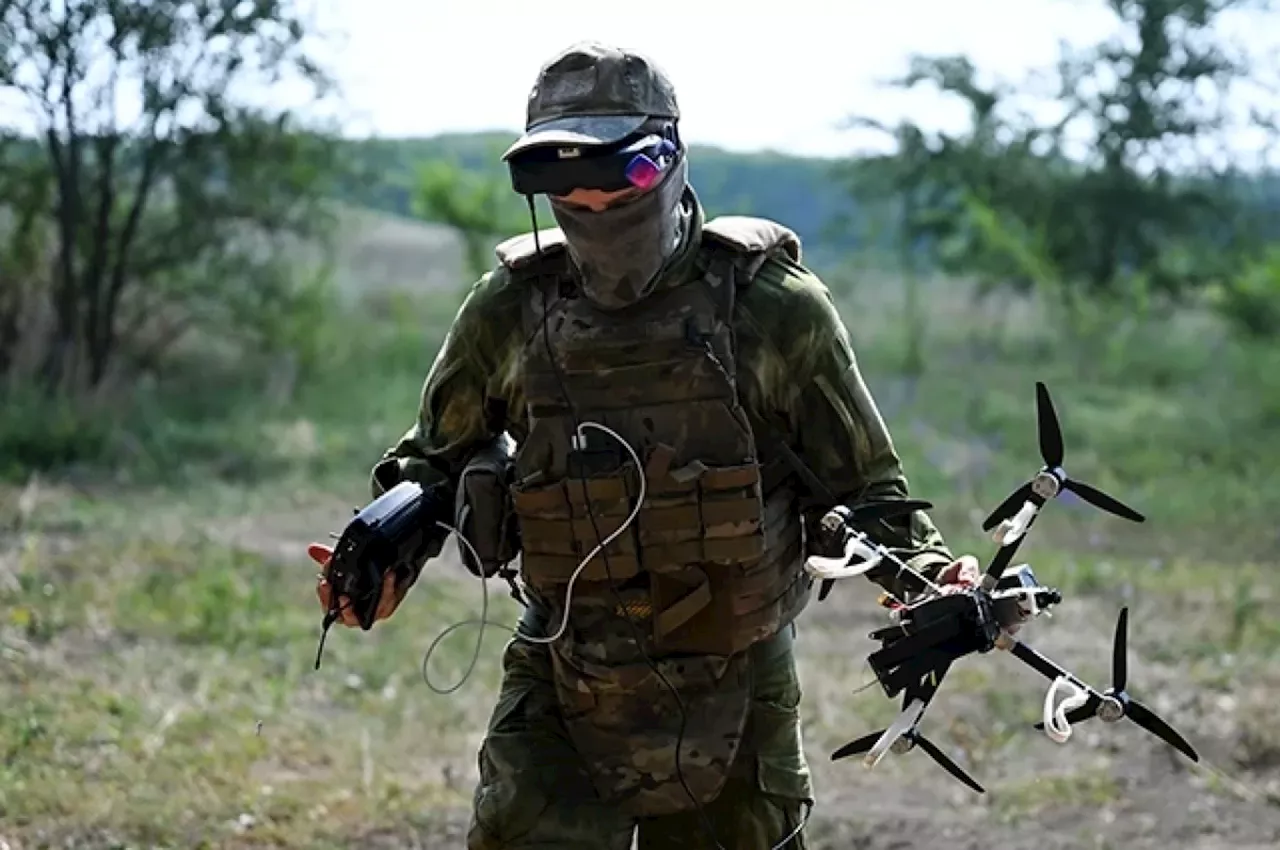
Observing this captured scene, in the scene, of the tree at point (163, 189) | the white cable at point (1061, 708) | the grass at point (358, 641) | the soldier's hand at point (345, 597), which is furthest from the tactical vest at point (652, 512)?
the tree at point (163, 189)

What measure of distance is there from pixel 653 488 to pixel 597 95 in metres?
0.64

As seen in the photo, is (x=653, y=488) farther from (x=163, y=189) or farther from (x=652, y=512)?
(x=163, y=189)

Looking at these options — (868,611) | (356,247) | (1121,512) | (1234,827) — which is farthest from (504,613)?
(356,247)

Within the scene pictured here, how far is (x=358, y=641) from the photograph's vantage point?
6.81 m

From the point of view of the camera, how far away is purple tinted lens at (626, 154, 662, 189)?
8.72 feet

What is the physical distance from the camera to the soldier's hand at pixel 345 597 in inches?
112

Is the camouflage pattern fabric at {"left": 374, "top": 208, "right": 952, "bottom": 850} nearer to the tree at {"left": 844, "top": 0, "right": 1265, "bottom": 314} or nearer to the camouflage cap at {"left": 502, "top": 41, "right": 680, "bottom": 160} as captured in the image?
the camouflage cap at {"left": 502, "top": 41, "right": 680, "bottom": 160}

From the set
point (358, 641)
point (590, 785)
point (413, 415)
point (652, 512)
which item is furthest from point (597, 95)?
point (413, 415)

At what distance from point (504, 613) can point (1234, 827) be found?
356 centimetres

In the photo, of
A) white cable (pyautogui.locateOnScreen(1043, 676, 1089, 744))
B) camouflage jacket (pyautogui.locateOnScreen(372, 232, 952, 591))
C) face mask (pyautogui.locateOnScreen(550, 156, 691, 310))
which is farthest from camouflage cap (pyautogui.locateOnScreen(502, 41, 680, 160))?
white cable (pyautogui.locateOnScreen(1043, 676, 1089, 744))

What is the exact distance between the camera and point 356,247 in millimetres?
17516

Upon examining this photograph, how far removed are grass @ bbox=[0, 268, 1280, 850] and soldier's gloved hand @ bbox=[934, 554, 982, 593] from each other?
8.26 feet

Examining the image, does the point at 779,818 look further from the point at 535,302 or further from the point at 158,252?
the point at 158,252

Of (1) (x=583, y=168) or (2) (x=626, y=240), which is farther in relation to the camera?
(2) (x=626, y=240)
